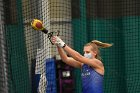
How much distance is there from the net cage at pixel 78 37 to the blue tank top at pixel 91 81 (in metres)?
2.28

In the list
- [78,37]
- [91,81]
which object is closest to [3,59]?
[91,81]

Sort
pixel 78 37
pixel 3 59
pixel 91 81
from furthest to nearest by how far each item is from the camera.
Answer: pixel 78 37, pixel 3 59, pixel 91 81

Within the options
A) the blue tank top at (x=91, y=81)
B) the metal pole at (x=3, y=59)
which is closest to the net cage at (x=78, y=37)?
the metal pole at (x=3, y=59)

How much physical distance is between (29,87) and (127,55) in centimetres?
203

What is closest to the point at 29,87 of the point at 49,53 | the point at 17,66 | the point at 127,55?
the point at 17,66

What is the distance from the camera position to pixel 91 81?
18.0ft

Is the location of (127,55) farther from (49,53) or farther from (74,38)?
(49,53)

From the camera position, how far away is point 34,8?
7.88 meters

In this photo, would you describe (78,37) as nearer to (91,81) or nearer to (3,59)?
(3,59)

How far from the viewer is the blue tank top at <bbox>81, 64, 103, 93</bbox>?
548cm

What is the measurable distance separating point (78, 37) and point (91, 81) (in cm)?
275

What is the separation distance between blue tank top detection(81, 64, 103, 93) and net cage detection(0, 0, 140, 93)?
2285mm

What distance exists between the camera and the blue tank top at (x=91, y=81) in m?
5.48

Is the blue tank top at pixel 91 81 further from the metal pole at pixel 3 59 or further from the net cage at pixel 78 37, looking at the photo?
the net cage at pixel 78 37
